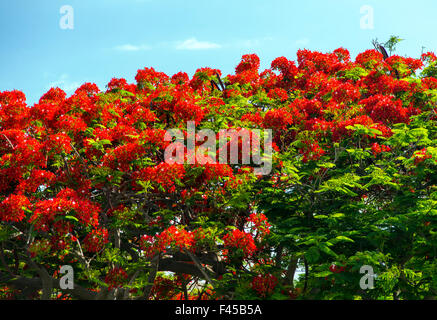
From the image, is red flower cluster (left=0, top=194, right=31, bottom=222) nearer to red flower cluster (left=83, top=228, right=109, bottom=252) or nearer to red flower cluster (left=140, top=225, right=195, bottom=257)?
red flower cluster (left=83, top=228, right=109, bottom=252)

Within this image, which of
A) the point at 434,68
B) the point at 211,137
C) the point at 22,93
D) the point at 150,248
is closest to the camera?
the point at 150,248

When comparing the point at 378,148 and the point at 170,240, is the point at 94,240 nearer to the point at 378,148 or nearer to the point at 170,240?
the point at 170,240

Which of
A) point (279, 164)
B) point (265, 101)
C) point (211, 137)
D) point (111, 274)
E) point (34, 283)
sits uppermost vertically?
point (265, 101)

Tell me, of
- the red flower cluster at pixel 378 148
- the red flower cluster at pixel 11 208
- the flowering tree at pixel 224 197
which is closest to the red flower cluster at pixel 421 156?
the flowering tree at pixel 224 197

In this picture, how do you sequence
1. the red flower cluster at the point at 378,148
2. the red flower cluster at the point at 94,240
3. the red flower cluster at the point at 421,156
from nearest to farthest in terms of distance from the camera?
the red flower cluster at the point at 94,240 → the red flower cluster at the point at 421,156 → the red flower cluster at the point at 378,148

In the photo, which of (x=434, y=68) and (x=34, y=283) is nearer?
(x=34, y=283)

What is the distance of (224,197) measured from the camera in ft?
24.9

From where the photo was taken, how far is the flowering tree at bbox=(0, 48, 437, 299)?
652cm

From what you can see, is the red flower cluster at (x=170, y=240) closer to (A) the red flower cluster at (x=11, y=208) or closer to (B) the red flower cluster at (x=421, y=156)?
(A) the red flower cluster at (x=11, y=208)

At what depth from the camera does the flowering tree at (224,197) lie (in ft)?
21.4

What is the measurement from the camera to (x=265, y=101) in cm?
1036
